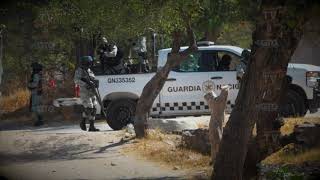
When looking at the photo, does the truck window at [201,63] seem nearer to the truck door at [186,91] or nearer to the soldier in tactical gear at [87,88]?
the truck door at [186,91]

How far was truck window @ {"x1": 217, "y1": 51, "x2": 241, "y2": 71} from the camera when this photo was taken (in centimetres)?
1482

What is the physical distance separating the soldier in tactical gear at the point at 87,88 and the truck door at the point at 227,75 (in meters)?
2.82

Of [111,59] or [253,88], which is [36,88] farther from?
[253,88]

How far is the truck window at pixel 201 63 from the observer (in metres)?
14.8

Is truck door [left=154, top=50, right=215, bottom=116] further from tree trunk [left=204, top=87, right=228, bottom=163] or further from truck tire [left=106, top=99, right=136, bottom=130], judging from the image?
tree trunk [left=204, top=87, right=228, bottom=163]

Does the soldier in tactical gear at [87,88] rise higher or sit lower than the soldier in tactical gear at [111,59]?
lower

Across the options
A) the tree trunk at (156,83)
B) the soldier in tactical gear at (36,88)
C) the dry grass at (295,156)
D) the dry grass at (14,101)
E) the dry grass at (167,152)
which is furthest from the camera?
the dry grass at (14,101)

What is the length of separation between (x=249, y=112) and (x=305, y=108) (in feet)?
21.3

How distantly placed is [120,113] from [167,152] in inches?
132

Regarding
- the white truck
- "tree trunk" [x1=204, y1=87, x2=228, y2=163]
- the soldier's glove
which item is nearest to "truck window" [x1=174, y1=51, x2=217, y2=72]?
the white truck

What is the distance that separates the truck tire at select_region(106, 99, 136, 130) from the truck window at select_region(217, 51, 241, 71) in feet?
7.71

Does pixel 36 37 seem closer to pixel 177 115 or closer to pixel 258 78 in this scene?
pixel 177 115

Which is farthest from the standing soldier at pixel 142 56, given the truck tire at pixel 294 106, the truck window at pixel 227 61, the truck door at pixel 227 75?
the truck tire at pixel 294 106

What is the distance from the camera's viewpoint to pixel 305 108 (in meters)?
14.2
